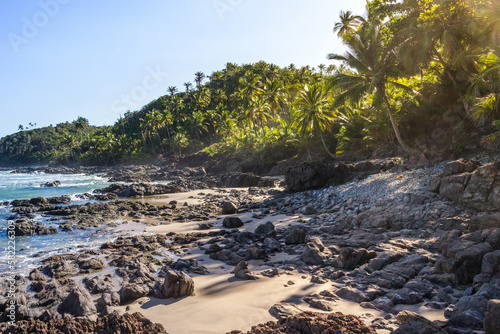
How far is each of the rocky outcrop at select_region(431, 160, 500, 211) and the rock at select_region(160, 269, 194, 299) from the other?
9.96 m

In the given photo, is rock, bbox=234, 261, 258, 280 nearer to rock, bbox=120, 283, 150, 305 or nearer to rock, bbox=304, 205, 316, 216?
rock, bbox=120, 283, 150, 305

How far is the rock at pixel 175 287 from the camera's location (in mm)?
7059

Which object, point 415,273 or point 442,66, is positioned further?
point 442,66

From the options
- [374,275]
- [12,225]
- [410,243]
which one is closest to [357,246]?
[410,243]

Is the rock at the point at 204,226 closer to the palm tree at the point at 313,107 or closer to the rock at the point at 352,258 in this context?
the rock at the point at 352,258

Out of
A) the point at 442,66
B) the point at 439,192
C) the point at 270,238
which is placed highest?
the point at 442,66

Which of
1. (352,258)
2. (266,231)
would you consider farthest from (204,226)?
(352,258)

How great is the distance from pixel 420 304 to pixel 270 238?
620cm

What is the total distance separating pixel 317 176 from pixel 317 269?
552 inches

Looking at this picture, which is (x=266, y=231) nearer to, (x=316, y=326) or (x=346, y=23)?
(x=316, y=326)

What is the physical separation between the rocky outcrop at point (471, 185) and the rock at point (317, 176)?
359 inches

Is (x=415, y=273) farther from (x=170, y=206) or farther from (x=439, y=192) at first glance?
(x=170, y=206)

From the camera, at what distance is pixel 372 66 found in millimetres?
21359

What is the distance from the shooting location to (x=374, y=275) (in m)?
7.13
